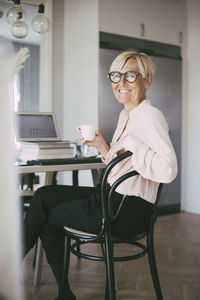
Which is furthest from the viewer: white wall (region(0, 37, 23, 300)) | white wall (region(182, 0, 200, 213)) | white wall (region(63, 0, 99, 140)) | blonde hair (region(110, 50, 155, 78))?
white wall (region(182, 0, 200, 213))

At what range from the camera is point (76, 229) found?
1.87 meters

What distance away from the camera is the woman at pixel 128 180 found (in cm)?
169

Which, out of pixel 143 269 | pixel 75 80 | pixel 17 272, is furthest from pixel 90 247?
pixel 17 272

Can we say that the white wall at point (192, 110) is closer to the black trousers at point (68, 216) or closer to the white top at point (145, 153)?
the black trousers at point (68, 216)

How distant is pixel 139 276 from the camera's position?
8.77 ft

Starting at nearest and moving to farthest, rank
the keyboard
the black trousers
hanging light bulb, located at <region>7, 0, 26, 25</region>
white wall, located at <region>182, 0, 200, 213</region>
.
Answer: the black trousers
the keyboard
hanging light bulb, located at <region>7, 0, 26, 25</region>
white wall, located at <region>182, 0, 200, 213</region>

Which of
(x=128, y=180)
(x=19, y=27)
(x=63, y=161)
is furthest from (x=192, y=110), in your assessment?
(x=128, y=180)

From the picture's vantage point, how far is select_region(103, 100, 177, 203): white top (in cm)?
167

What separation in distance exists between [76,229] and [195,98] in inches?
132

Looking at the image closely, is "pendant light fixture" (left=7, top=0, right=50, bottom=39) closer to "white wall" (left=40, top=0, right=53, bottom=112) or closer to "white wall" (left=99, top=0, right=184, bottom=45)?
"white wall" (left=99, top=0, right=184, bottom=45)

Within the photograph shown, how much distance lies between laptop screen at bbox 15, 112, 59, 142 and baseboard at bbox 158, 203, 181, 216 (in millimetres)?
2233

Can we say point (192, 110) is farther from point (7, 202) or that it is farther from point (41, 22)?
point (7, 202)

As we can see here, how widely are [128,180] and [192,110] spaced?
127 inches

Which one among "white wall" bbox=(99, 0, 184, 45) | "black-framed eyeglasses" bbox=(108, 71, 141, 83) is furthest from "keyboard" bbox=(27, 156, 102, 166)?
"white wall" bbox=(99, 0, 184, 45)
